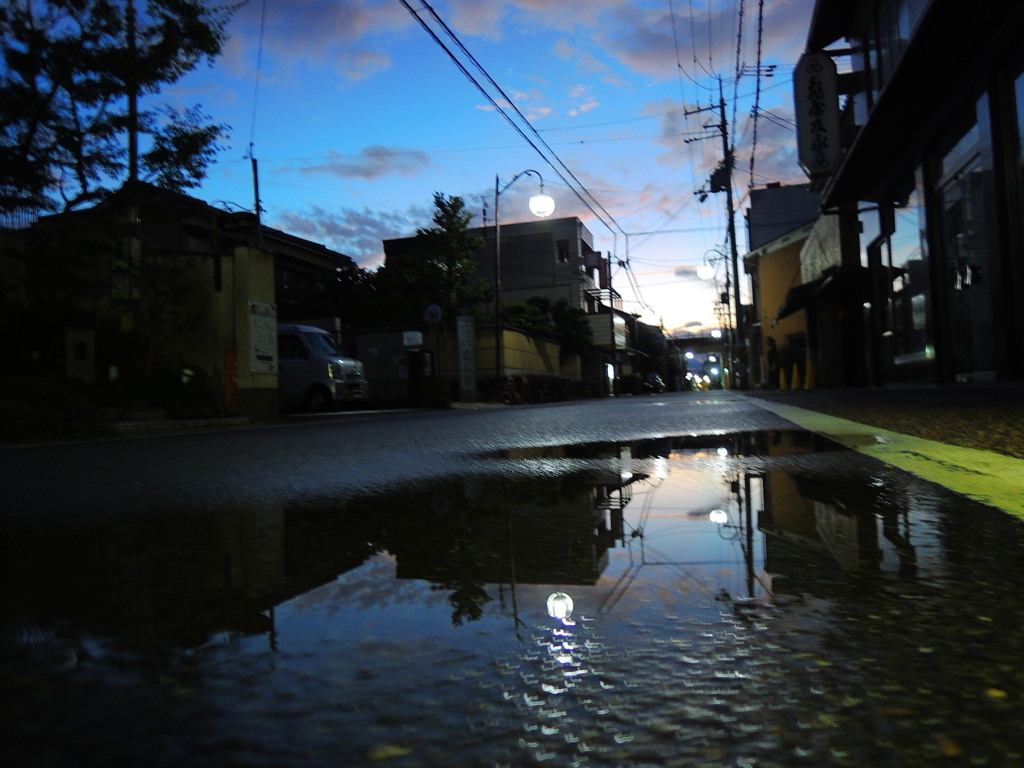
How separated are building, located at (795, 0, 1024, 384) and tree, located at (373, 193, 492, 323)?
14909 mm

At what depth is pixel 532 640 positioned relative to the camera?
4.63 ft

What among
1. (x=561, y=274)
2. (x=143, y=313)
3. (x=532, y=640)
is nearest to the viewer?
(x=532, y=640)

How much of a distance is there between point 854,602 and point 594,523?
3.84 feet

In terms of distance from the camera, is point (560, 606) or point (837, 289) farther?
point (837, 289)

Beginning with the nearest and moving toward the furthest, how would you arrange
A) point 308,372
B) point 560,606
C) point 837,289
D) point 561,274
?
point 560,606
point 308,372
point 837,289
point 561,274

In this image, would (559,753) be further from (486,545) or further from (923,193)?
(923,193)

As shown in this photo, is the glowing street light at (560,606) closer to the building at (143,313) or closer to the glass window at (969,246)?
the glass window at (969,246)

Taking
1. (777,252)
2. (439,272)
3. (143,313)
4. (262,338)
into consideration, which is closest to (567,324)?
(777,252)

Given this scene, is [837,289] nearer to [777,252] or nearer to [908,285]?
[908,285]

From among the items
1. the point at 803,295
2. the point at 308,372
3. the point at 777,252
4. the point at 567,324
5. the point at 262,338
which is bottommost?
the point at 308,372

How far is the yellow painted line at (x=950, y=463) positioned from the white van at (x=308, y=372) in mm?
14971

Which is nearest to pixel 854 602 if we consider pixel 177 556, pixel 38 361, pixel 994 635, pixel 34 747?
pixel 994 635

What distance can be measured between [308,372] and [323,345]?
0.92 m

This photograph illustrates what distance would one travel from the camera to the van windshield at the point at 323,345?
19578 mm
